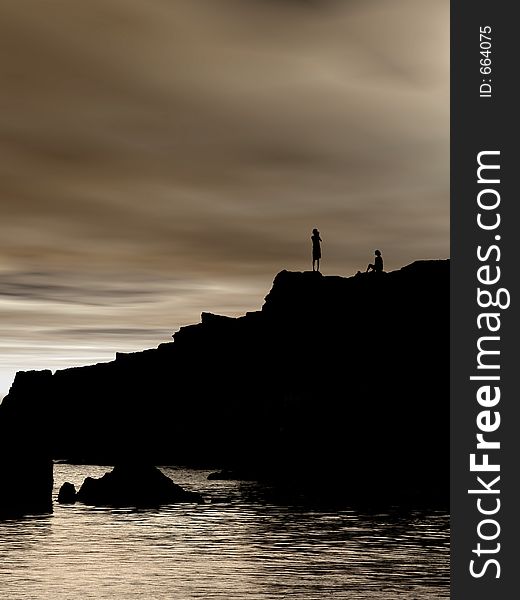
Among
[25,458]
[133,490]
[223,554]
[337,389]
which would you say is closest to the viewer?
[223,554]

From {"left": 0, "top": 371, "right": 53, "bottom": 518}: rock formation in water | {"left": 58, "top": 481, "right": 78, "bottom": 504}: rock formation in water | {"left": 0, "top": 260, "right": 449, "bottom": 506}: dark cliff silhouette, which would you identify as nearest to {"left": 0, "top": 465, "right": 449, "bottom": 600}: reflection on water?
{"left": 0, "top": 371, "right": 53, "bottom": 518}: rock formation in water

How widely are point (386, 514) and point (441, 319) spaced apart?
281 feet

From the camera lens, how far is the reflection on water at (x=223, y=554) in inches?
1577

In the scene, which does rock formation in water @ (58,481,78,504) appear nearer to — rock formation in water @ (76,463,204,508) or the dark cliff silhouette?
rock formation in water @ (76,463,204,508)

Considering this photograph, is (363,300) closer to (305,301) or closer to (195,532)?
(305,301)

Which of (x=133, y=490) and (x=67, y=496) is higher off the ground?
(x=133, y=490)

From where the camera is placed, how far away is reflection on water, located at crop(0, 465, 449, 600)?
4006 cm

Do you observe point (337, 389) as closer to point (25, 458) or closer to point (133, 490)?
point (133, 490)

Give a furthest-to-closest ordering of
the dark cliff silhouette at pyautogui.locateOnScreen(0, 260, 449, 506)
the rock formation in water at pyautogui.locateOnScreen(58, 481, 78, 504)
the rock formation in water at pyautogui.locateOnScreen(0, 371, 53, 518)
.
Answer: the dark cliff silhouette at pyautogui.locateOnScreen(0, 260, 449, 506) < the rock formation in water at pyautogui.locateOnScreen(58, 481, 78, 504) < the rock formation in water at pyautogui.locateOnScreen(0, 371, 53, 518)

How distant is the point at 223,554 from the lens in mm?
52844

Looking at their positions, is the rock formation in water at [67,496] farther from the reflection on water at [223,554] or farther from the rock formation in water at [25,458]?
the rock formation in water at [25,458]

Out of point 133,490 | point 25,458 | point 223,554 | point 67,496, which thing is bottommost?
point 67,496

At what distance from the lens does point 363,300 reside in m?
168

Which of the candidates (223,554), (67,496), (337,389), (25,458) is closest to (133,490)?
(67,496)
